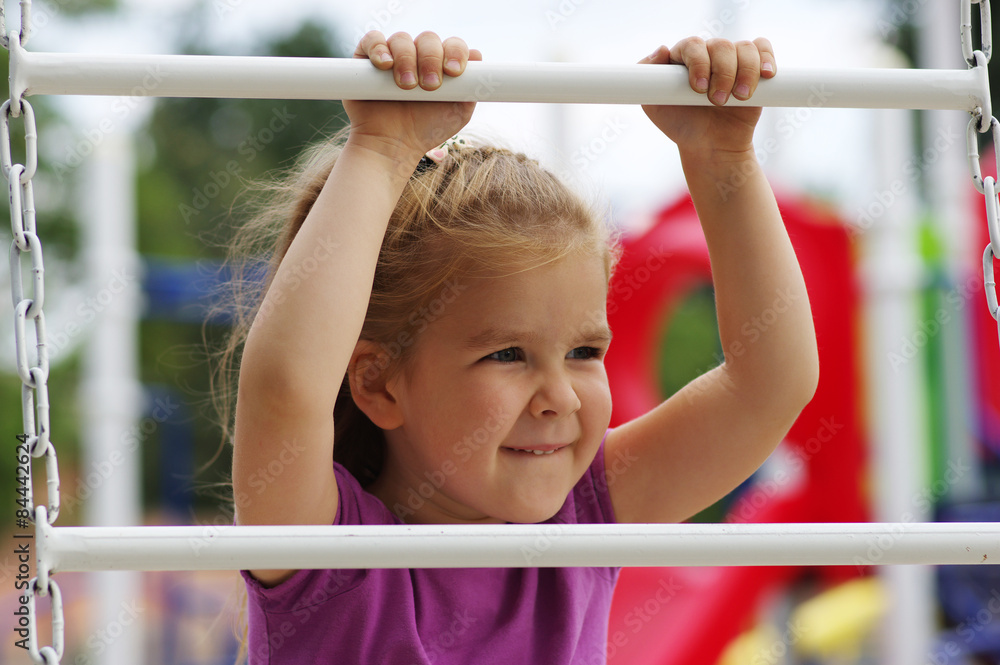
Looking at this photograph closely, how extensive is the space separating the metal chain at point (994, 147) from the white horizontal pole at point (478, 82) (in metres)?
0.02

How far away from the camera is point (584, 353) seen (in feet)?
3.93

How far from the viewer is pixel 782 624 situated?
432 cm

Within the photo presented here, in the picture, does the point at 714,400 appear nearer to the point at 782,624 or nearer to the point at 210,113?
the point at 782,624

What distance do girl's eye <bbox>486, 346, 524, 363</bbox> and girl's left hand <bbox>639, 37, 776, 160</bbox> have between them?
0.30 metres

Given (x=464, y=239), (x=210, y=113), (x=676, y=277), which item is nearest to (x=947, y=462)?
(x=676, y=277)

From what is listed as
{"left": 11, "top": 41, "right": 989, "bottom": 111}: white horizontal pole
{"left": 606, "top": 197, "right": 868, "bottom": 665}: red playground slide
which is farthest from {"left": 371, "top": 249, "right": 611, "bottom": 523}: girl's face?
{"left": 606, "top": 197, "right": 868, "bottom": 665}: red playground slide

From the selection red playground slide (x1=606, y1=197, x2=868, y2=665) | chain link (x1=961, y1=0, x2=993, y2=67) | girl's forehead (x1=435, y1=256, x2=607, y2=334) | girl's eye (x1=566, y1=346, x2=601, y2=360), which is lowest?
red playground slide (x1=606, y1=197, x2=868, y2=665)

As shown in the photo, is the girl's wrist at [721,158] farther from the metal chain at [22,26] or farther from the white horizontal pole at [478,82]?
the metal chain at [22,26]

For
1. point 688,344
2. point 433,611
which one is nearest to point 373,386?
point 433,611

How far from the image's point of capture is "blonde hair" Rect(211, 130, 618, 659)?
1185mm

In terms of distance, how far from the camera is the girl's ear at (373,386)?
3.99ft

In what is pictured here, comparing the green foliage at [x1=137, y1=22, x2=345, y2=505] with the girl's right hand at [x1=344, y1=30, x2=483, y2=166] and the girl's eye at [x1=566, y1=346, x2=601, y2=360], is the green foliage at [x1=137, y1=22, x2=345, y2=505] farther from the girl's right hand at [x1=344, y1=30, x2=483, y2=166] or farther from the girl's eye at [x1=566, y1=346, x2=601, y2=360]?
the girl's right hand at [x1=344, y1=30, x2=483, y2=166]

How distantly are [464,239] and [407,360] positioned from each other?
0.16 meters

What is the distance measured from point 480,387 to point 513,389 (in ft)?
0.12
